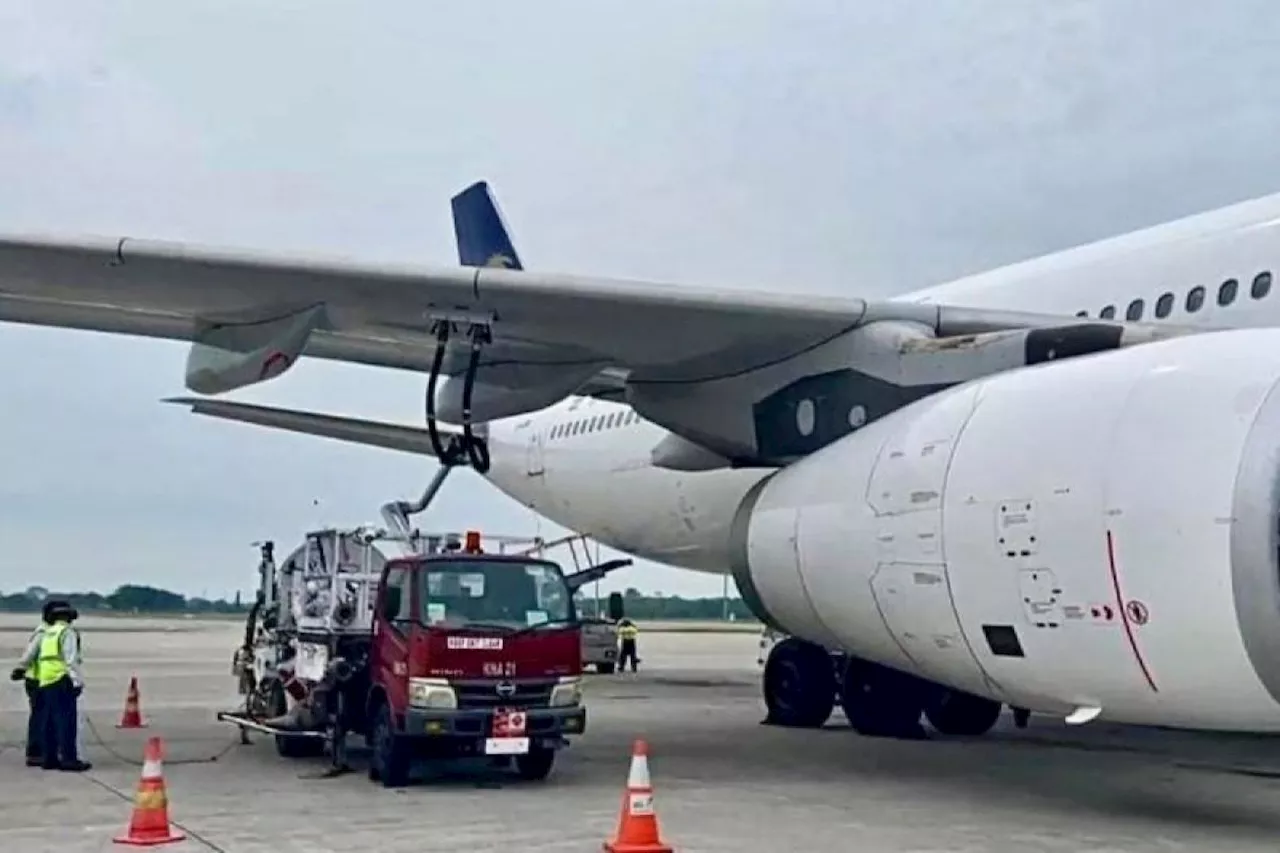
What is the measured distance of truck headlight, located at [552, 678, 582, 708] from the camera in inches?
419

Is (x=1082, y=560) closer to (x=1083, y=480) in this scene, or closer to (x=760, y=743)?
(x=1083, y=480)

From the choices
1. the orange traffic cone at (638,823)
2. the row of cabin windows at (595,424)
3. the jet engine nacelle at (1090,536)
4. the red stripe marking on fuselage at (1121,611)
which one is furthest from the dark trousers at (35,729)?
the red stripe marking on fuselage at (1121,611)

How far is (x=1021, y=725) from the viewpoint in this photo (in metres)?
15.5

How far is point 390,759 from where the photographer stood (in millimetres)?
10500

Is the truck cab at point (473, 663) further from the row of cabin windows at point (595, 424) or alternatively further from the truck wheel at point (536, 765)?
the row of cabin windows at point (595, 424)

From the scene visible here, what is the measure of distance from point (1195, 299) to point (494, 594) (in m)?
5.58

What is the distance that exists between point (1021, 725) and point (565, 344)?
254 inches

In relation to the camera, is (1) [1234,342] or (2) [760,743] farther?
(2) [760,743]

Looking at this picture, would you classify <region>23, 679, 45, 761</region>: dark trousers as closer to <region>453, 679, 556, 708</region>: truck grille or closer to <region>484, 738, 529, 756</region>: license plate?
<region>453, 679, 556, 708</region>: truck grille

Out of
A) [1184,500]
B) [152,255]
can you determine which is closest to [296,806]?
[152,255]

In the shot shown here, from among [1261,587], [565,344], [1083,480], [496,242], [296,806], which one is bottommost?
[296,806]

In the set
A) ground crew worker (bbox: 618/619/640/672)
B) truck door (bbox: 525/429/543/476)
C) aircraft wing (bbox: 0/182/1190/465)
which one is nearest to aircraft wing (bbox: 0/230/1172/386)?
aircraft wing (bbox: 0/182/1190/465)

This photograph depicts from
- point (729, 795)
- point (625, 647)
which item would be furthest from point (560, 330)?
point (625, 647)

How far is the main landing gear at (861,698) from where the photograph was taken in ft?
46.5
